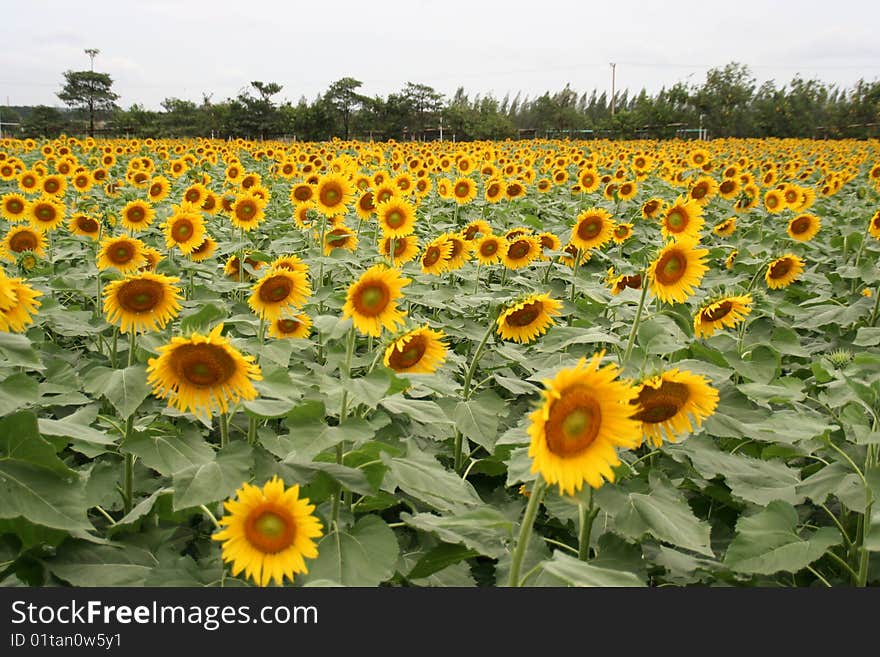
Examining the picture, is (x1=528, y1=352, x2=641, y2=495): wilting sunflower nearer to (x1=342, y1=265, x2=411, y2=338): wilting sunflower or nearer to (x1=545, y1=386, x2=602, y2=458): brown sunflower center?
(x1=545, y1=386, x2=602, y2=458): brown sunflower center

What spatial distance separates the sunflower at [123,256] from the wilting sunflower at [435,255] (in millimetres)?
1781

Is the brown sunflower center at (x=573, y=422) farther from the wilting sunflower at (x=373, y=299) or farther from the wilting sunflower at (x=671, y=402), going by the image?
the wilting sunflower at (x=373, y=299)

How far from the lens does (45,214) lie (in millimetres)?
5617

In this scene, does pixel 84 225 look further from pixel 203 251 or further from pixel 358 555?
pixel 358 555

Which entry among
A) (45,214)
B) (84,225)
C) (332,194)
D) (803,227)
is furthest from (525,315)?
(803,227)

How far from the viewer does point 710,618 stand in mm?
1706

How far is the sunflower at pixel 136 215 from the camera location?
18.5 ft

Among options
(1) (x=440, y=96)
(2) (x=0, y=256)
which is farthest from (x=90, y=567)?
(1) (x=440, y=96)

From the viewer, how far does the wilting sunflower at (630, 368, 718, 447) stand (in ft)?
6.04

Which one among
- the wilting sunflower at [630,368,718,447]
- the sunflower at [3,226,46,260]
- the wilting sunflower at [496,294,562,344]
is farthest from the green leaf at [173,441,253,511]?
the sunflower at [3,226,46,260]

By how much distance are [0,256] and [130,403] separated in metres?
3.56

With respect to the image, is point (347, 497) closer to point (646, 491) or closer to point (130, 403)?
point (130, 403)

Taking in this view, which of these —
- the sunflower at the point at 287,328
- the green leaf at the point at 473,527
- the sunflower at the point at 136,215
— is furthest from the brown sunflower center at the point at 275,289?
the sunflower at the point at 136,215

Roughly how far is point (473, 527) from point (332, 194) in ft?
13.5
